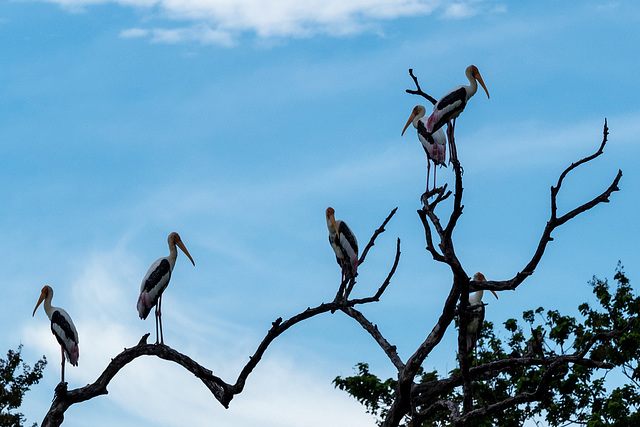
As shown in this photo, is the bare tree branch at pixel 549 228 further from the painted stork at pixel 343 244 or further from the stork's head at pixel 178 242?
the stork's head at pixel 178 242

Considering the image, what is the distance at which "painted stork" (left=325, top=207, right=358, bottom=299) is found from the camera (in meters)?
11.8

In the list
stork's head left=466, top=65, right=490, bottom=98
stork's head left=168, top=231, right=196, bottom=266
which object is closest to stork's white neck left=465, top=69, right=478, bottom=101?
stork's head left=466, top=65, right=490, bottom=98

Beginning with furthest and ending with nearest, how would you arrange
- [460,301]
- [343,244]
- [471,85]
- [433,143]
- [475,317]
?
[475,317]
[433,143]
[343,244]
[471,85]
[460,301]

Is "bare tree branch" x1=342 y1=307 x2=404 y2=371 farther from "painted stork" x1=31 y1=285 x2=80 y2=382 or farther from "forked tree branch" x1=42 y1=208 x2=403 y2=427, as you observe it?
"painted stork" x1=31 y1=285 x2=80 y2=382

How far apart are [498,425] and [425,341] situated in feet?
29.6

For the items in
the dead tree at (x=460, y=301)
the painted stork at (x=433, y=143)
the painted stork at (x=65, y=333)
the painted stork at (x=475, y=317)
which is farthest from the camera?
the painted stork at (x=475, y=317)

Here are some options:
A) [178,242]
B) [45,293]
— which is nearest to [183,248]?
[178,242]

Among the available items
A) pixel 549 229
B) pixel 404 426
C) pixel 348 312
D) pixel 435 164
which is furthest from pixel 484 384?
pixel 549 229

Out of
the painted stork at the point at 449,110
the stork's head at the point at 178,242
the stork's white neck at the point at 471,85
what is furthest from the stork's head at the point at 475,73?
the stork's head at the point at 178,242

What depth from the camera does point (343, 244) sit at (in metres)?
12.0

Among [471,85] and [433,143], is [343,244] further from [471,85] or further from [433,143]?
[471,85]

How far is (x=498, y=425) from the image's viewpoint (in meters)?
17.8

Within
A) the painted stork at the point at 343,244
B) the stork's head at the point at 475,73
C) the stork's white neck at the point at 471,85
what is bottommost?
the painted stork at the point at 343,244

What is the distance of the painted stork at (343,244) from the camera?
1184 centimetres
